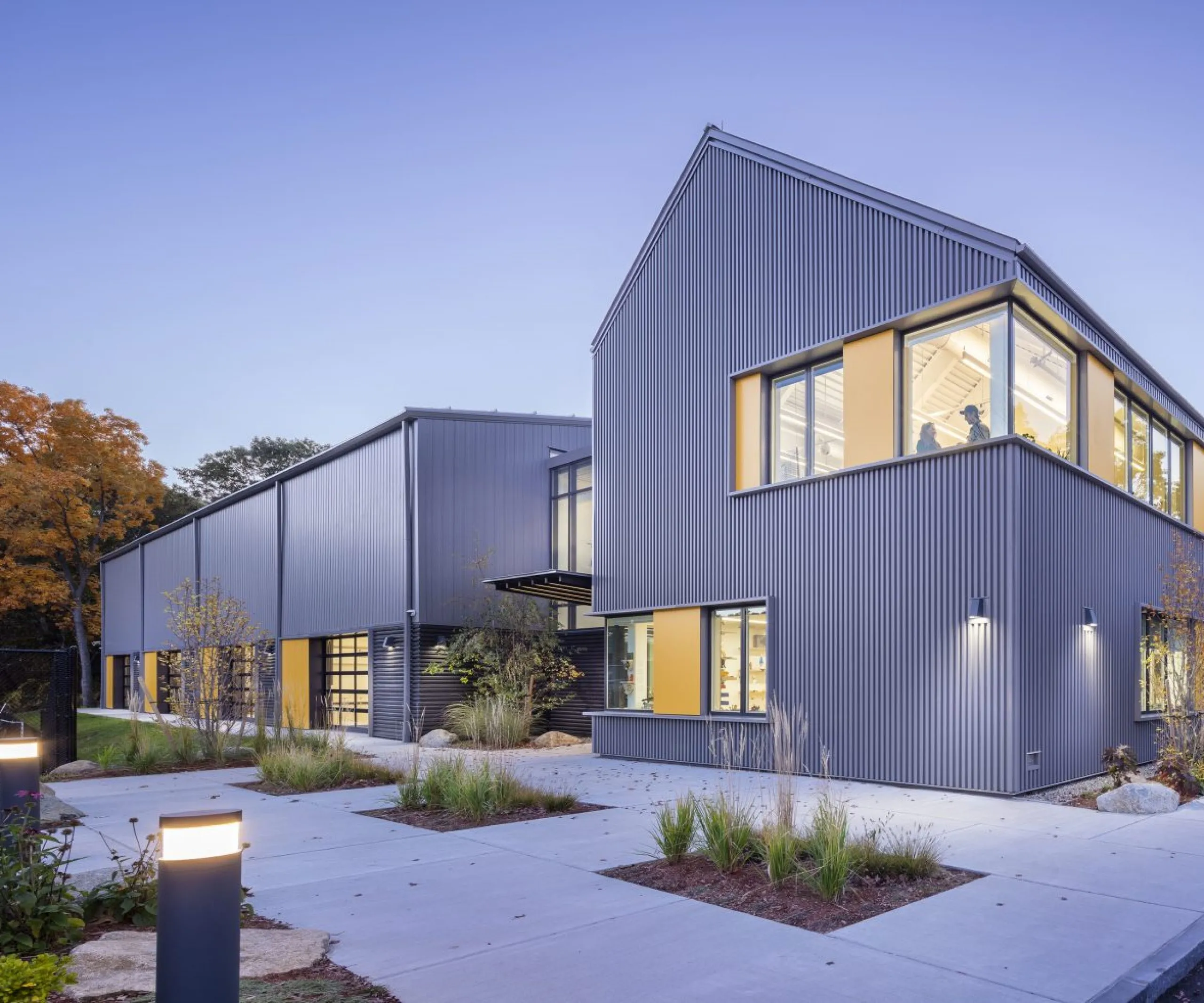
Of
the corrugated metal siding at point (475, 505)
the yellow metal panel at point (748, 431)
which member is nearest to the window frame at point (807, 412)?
the yellow metal panel at point (748, 431)

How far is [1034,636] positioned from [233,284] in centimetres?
2693

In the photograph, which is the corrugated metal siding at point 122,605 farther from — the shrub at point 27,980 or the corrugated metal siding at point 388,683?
the shrub at point 27,980

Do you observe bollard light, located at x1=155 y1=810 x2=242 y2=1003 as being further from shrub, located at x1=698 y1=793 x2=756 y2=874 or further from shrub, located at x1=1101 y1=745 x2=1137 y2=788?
shrub, located at x1=1101 y1=745 x2=1137 y2=788

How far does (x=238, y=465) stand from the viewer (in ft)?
164

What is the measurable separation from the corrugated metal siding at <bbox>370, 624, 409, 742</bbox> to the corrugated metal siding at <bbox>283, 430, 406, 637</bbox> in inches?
12.8

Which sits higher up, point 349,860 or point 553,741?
point 349,860

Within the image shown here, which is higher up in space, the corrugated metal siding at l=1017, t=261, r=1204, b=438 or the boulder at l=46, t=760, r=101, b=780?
the corrugated metal siding at l=1017, t=261, r=1204, b=438

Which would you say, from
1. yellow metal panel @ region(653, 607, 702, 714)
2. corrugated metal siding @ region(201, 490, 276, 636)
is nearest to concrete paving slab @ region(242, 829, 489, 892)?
yellow metal panel @ region(653, 607, 702, 714)

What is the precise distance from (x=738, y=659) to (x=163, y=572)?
2481cm

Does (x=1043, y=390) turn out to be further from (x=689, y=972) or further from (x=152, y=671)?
(x=152, y=671)

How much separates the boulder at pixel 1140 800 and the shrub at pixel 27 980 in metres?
8.74

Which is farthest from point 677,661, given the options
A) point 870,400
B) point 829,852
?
point 829,852

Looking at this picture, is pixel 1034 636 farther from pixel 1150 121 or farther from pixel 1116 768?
pixel 1150 121

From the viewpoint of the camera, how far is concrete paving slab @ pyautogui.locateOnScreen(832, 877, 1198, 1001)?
171 inches
